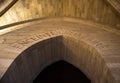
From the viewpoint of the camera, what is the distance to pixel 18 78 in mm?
3873

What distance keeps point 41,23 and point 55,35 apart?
46.2 inches

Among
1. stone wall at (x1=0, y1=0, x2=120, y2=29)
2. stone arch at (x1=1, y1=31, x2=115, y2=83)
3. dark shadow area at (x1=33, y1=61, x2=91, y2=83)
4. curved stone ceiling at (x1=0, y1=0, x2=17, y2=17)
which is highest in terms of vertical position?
curved stone ceiling at (x1=0, y1=0, x2=17, y2=17)

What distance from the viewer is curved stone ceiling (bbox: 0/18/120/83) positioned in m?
3.58

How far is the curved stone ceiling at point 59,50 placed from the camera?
11.8 ft

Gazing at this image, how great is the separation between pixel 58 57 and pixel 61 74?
2.11 ft

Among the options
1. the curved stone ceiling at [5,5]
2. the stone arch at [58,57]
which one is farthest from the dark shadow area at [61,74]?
the curved stone ceiling at [5,5]

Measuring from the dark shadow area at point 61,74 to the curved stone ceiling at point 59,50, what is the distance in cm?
40

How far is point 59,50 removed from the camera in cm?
489

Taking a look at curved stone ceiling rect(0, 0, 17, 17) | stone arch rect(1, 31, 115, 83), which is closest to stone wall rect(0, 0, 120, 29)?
curved stone ceiling rect(0, 0, 17, 17)

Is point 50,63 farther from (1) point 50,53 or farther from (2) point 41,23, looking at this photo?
(2) point 41,23

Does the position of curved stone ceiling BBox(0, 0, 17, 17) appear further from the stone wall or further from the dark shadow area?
the dark shadow area

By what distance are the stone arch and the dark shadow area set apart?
1.27 ft

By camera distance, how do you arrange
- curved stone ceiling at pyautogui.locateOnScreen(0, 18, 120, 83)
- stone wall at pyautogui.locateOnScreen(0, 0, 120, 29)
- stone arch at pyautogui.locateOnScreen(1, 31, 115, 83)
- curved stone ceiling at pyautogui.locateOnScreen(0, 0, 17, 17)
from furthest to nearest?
stone wall at pyautogui.locateOnScreen(0, 0, 120, 29) → curved stone ceiling at pyautogui.locateOnScreen(0, 0, 17, 17) → stone arch at pyautogui.locateOnScreen(1, 31, 115, 83) → curved stone ceiling at pyautogui.locateOnScreen(0, 18, 120, 83)

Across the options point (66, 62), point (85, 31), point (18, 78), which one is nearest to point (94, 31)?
point (85, 31)
